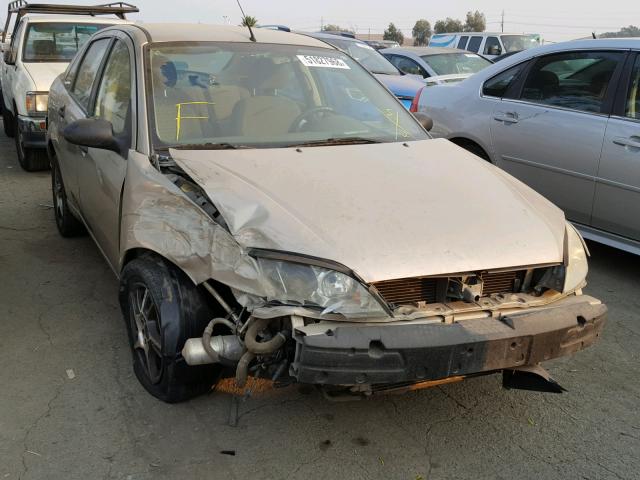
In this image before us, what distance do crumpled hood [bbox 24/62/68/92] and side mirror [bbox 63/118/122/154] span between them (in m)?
4.44

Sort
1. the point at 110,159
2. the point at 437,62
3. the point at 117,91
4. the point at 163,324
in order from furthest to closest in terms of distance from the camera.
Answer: the point at 437,62
the point at 117,91
the point at 110,159
the point at 163,324

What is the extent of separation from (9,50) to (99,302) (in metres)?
5.79

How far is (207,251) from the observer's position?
2826mm

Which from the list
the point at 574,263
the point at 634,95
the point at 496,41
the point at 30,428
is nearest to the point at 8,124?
the point at 30,428

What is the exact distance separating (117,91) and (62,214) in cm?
181

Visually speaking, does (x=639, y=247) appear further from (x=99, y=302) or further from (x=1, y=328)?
(x=1, y=328)

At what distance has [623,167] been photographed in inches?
190

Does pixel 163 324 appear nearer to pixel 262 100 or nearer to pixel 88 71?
pixel 262 100

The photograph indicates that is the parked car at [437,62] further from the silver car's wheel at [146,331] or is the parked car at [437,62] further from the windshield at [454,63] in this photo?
the silver car's wheel at [146,331]

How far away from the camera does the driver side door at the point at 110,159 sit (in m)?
3.64

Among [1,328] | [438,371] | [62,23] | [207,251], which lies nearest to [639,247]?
[438,371]

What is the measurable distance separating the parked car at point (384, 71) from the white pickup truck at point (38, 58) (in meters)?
3.11

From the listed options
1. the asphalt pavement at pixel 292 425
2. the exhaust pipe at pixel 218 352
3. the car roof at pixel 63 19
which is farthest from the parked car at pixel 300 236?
the car roof at pixel 63 19

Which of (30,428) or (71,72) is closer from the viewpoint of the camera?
(30,428)
